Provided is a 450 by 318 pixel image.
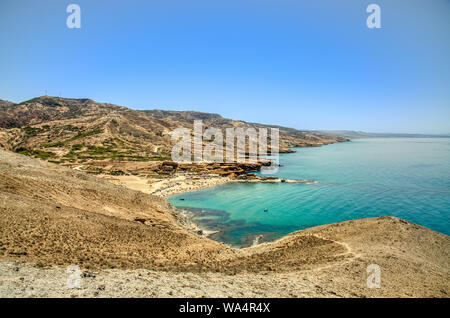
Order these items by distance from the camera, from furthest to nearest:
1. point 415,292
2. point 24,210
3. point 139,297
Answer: point 24,210, point 415,292, point 139,297

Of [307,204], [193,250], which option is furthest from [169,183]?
[193,250]

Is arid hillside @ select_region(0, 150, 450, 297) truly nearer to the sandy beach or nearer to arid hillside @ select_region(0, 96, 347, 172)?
the sandy beach

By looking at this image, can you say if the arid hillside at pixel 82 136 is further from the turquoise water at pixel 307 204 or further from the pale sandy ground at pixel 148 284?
the pale sandy ground at pixel 148 284

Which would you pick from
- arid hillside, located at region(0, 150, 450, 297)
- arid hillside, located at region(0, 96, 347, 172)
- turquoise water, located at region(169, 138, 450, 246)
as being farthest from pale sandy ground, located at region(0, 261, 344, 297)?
arid hillside, located at region(0, 96, 347, 172)

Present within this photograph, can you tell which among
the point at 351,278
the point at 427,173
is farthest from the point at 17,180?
the point at 427,173

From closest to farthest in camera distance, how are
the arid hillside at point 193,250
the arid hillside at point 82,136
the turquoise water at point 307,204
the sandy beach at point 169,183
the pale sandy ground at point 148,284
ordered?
the pale sandy ground at point 148,284 → the arid hillside at point 193,250 → the turquoise water at point 307,204 → the sandy beach at point 169,183 → the arid hillside at point 82,136

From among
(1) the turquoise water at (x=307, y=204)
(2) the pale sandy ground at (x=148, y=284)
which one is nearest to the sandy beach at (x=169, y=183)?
(1) the turquoise water at (x=307, y=204)

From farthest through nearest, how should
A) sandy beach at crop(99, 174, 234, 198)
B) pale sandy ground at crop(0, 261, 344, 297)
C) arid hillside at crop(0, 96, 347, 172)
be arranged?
arid hillside at crop(0, 96, 347, 172), sandy beach at crop(99, 174, 234, 198), pale sandy ground at crop(0, 261, 344, 297)
